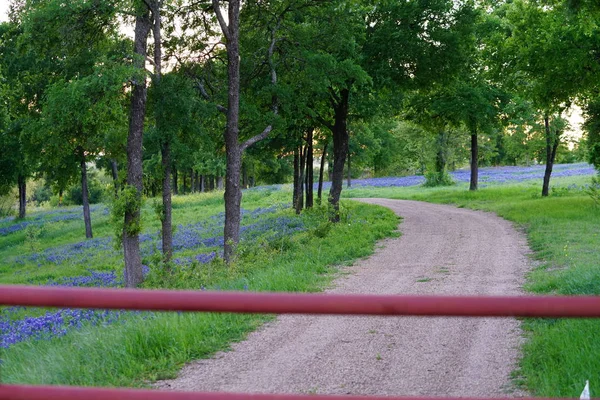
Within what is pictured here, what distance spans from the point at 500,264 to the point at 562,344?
7435mm

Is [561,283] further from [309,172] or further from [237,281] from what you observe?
[309,172]

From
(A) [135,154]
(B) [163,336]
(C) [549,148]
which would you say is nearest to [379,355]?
(B) [163,336]

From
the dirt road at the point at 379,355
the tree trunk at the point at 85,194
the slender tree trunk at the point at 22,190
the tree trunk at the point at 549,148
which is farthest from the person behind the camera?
the slender tree trunk at the point at 22,190

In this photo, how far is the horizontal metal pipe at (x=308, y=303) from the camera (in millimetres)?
1847

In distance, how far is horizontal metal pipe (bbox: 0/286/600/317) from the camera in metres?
1.85

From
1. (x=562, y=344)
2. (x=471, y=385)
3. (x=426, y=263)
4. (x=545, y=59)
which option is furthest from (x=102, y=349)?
(x=545, y=59)

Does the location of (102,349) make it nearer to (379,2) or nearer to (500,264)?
(500,264)

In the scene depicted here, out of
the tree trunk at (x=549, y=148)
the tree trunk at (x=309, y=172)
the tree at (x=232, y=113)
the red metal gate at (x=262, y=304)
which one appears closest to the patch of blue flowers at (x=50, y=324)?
the tree at (x=232, y=113)

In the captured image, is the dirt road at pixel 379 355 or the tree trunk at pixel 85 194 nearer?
the dirt road at pixel 379 355

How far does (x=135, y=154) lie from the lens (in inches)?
643

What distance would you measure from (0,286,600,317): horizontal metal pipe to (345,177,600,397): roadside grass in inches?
160

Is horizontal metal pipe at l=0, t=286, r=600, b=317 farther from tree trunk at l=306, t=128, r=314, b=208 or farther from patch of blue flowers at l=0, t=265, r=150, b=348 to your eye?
tree trunk at l=306, t=128, r=314, b=208

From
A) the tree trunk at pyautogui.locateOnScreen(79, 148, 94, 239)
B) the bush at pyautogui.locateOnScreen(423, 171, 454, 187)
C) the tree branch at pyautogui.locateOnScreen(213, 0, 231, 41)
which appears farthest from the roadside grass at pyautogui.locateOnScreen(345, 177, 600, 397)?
the bush at pyautogui.locateOnScreen(423, 171, 454, 187)

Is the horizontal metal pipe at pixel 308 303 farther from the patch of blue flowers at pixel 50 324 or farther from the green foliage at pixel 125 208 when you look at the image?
the green foliage at pixel 125 208
